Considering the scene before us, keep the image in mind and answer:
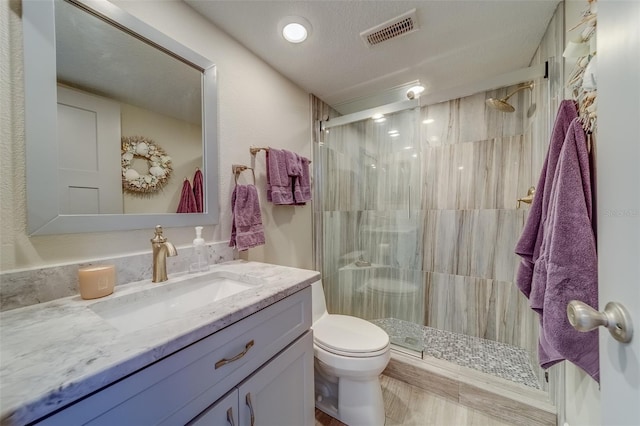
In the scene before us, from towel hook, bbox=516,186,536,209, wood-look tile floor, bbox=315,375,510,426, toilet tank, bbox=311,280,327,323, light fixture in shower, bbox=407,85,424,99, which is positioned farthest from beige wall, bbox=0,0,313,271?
towel hook, bbox=516,186,536,209

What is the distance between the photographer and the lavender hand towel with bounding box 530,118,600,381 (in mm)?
721

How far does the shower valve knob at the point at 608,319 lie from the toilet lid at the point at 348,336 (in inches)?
38.5

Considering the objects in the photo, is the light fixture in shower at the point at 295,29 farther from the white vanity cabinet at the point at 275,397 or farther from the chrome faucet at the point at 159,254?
the white vanity cabinet at the point at 275,397

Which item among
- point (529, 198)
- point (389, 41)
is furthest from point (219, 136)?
point (529, 198)

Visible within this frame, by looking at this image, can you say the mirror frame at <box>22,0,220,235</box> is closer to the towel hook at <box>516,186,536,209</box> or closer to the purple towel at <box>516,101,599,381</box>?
the purple towel at <box>516,101,599,381</box>

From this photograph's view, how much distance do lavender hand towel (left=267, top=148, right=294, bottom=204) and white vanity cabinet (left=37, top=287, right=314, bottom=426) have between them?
2.42ft

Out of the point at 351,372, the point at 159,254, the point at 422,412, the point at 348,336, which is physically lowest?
the point at 422,412

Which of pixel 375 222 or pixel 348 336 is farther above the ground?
pixel 375 222

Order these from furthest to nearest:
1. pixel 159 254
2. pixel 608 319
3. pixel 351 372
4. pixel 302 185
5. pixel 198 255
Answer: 1. pixel 302 185
2. pixel 351 372
3. pixel 198 255
4. pixel 159 254
5. pixel 608 319

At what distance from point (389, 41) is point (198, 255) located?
5.27 ft

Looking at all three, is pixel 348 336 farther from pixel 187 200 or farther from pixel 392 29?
pixel 392 29

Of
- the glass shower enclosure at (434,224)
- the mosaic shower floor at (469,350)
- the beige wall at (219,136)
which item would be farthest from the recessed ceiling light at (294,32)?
the mosaic shower floor at (469,350)

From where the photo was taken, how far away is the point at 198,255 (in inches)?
42.6

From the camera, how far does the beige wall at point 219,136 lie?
0.68 m
